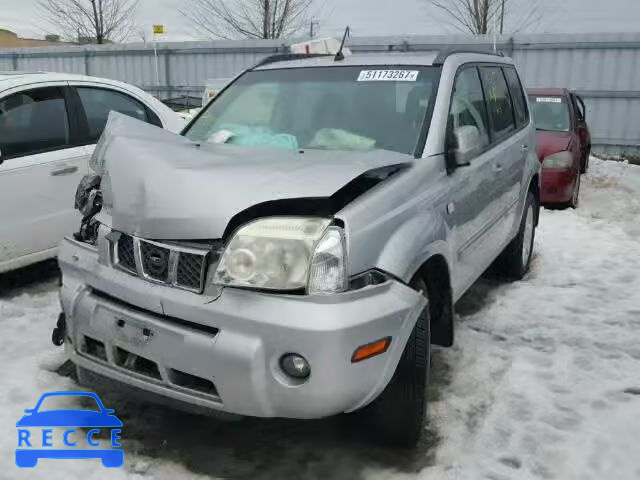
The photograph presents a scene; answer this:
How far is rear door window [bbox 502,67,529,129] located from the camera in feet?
16.4

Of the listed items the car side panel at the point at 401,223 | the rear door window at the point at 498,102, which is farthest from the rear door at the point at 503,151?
the car side panel at the point at 401,223

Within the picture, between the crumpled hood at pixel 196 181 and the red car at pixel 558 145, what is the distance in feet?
17.7

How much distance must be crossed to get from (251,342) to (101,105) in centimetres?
374

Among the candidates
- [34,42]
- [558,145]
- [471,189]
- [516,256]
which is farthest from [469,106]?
[34,42]

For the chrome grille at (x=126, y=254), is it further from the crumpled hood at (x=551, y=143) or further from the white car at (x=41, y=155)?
the crumpled hood at (x=551, y=143)

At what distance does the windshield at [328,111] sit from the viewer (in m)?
3.34

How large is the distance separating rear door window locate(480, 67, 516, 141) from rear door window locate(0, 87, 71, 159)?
3.17 meters

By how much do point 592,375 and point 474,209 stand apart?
1.14 metres

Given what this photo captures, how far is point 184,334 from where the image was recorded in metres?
2.32

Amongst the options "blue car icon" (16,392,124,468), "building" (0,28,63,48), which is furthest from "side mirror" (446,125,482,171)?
"building" (0,28,63,48)

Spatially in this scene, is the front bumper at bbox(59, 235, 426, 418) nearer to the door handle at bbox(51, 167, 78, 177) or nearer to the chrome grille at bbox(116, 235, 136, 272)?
the chrome grille at bbox(116, 235, 136, 272)

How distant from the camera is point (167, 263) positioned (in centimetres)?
244

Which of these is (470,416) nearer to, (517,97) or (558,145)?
(517,97)

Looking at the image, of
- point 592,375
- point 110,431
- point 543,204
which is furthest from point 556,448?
point 543,204
